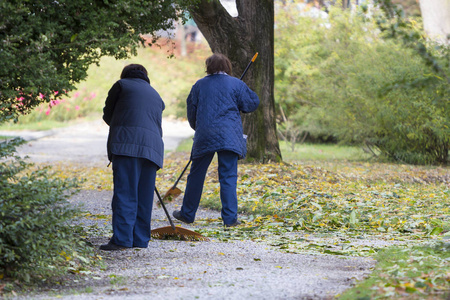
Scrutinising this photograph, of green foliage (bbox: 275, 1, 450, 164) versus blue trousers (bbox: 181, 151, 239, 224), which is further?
green foliage (bbox: 275, 1, 450, 164)

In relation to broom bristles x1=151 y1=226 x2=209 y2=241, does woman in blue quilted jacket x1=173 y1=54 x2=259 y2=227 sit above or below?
above

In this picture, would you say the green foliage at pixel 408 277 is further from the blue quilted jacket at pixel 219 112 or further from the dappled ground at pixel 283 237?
the blue quilted jacket at pixel 219 112

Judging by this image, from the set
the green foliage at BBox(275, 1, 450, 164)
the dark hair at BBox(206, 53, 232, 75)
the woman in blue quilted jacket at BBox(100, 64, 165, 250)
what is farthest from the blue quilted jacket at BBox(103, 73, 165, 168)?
the green foliage at BBox(275, 1, 450, 164)

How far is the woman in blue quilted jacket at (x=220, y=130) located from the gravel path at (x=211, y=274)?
0.92m

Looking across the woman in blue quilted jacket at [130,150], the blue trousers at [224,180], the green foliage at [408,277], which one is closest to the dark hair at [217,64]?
the blue trousers at [224,180]

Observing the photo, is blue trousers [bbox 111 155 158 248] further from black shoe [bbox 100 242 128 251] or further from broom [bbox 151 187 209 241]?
broom [bbox 151 187 209 241]

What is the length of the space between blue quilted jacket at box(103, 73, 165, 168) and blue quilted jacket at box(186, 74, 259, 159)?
1.12m

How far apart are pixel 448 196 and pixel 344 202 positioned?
1742 mm

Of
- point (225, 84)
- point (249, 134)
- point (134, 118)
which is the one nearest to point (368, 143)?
point (249, 134)

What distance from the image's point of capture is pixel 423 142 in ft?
43.9

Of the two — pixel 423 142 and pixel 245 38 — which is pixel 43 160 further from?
pixel 423 142

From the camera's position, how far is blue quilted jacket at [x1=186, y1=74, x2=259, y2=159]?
21.0 ft

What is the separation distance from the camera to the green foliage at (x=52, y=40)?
161 inches

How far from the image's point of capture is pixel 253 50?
10.2 m
